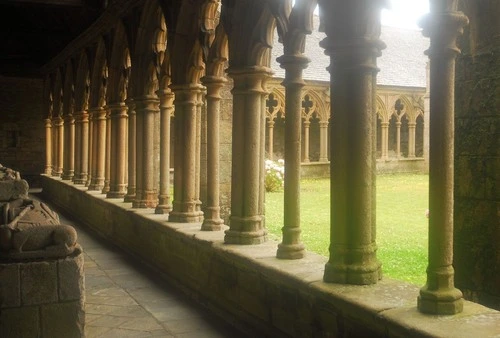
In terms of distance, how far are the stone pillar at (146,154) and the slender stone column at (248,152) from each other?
255cm

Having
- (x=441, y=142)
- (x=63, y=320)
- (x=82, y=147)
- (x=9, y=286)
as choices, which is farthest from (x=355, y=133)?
(x=82, y=147)

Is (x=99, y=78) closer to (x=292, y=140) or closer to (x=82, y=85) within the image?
(x=82, y=85)

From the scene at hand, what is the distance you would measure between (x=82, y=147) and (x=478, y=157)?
879cm

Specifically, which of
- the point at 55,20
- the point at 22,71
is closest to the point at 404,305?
the point at 55,20

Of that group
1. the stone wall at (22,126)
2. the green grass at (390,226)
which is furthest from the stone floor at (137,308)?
the stone wall at (22,126)

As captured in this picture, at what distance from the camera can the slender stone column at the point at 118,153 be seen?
→ 8.02 m

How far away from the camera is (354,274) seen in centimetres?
307

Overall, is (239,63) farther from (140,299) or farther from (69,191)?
(69,191)

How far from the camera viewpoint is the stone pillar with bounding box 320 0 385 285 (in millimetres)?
3090

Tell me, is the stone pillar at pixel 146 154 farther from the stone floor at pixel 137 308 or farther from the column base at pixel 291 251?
the column base at pixel 291 251

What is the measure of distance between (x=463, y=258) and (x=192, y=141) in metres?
2.86

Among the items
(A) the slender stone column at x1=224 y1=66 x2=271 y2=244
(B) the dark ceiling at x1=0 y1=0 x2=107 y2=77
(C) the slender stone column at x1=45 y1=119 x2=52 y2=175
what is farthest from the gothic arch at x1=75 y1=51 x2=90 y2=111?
(A) the slender stone column at x1=224 y1=66 x2=271 y2=244

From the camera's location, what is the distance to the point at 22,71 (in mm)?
16453

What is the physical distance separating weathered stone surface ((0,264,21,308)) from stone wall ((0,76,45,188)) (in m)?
14.0
